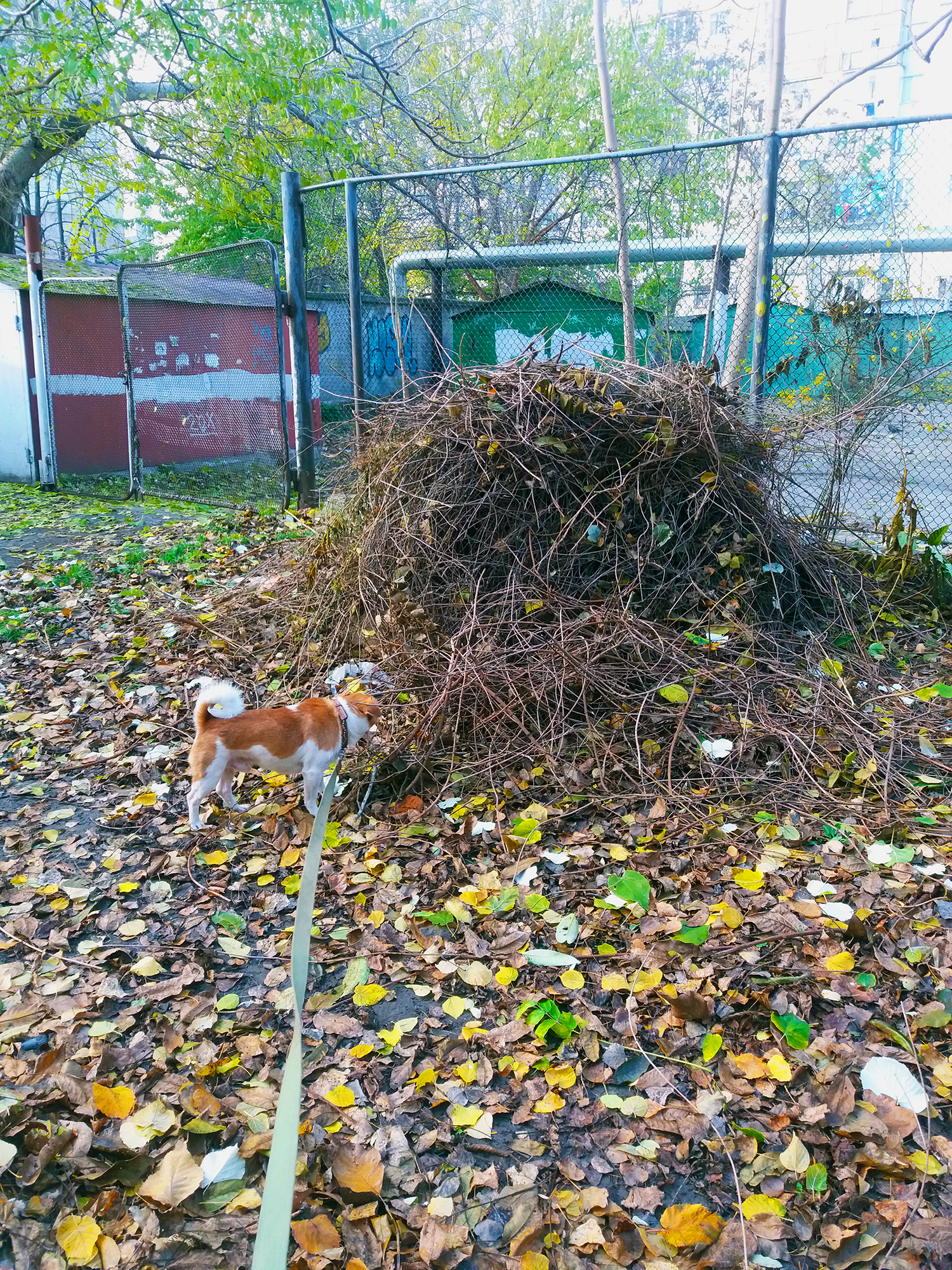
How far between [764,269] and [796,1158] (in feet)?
16.0

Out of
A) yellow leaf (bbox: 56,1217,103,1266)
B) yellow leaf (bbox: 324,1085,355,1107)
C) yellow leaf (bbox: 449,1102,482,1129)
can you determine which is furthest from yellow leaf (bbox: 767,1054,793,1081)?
yellow leaf (bbox: 56,1217,103,1266)

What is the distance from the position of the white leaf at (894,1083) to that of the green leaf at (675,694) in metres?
1.78

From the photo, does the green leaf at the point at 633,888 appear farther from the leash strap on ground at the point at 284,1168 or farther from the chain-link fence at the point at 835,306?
the chain-link fence at the point at 835,306

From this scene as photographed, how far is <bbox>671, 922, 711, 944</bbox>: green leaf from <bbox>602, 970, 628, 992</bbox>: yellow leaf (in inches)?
8.9

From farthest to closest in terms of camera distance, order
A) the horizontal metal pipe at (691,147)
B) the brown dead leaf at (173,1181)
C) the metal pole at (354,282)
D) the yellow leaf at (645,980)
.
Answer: the metal pole at (354,282), the horizontal metal pipe at (691,147), the yellow leaf at (645,980), the brown dead leaf at (173,1181)

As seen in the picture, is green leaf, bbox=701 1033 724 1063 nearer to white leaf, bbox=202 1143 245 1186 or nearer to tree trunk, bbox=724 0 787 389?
white leaf, bbox=202 1143 245 1186

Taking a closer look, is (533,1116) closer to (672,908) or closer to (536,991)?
(536,991)

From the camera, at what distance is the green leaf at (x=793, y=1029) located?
2.26m

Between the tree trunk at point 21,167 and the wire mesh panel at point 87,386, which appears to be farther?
the tree trunk at point 21,167

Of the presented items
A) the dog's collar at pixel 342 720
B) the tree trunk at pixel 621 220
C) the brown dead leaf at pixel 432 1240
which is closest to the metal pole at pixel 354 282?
the tree trunk at pixel 621 220

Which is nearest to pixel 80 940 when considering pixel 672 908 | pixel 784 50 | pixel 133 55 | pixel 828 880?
pixel 672 908

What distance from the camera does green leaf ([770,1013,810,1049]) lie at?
7.41ft

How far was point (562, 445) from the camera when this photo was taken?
14.6ft

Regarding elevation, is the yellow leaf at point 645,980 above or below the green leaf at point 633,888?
below
